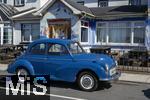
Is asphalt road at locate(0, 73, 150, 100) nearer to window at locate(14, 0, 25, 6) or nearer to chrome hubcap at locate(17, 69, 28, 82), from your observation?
chrome hubcap at locate(17, 69, 28, 82)

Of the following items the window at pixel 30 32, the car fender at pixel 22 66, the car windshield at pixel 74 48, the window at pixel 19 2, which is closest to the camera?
the car windshield at pixel 74 48

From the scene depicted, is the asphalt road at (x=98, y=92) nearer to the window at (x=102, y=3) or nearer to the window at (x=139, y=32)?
the window at (x=139, y=32)

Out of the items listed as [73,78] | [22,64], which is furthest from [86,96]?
[22,64]

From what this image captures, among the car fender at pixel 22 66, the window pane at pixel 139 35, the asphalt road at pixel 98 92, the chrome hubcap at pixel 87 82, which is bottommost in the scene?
the asphalt road at pixel 98 92

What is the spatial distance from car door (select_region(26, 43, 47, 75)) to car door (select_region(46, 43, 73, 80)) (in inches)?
8.6

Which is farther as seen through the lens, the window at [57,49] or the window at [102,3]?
the window at [102,3]

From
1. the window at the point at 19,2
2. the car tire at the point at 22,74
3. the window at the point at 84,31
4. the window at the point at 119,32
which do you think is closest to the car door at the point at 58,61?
the car tire at the point at 22,74

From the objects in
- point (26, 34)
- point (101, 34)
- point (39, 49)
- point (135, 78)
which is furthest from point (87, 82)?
point (26, 34)

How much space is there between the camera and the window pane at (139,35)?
2048 centimetres

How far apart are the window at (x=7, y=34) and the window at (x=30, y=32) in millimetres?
1699

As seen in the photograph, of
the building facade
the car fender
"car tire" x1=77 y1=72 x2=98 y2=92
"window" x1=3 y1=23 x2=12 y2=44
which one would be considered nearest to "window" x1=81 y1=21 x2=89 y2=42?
the building facade

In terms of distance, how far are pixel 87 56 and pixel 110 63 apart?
846 millimetres

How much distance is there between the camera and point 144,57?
18047 mm

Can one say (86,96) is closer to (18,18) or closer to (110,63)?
(110,63)
